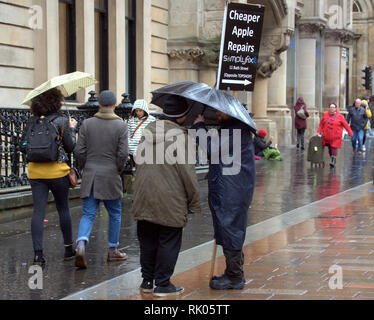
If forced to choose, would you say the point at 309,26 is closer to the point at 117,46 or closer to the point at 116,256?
the point at 117,46

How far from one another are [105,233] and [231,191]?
Answer: 10.5ft

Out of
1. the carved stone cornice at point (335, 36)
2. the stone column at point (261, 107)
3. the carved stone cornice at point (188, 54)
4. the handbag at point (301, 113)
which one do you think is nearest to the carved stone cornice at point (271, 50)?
the stone column at point (261, 107)

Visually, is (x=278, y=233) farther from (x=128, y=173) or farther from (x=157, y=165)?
(x=157, y=165)

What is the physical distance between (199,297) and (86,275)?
1327 mm

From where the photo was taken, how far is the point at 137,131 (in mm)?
9742

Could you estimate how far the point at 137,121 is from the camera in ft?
32.1

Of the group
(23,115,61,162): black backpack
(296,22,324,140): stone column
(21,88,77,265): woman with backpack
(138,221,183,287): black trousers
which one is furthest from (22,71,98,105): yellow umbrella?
(296,22,324,140): stone column

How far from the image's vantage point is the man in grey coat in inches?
274

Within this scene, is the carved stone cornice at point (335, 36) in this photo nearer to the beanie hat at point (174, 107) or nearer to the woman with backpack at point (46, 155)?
the woman with backpack at point (46, 155)

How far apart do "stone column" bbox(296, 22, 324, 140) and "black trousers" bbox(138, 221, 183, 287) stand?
76.6 feet

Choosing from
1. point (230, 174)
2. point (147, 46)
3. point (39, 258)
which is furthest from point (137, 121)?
point (147, 46)

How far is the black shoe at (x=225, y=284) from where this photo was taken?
5.91 m

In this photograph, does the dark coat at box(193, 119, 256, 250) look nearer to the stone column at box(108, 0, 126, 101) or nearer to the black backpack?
the black backpack
